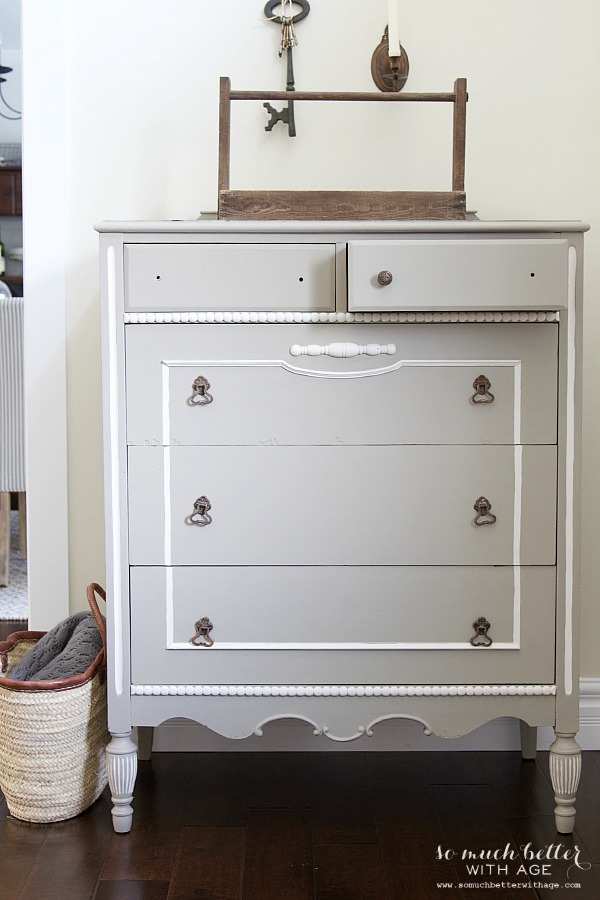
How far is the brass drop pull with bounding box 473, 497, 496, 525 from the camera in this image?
150cm

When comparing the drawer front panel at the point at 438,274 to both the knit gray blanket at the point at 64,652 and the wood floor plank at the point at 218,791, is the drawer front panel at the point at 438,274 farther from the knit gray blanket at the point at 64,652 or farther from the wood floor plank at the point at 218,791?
the wood floor plank at the point at 218,791

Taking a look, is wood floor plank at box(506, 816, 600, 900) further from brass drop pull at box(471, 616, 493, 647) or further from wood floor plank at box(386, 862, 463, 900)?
brass drop pull at box(471, 616, 493, 647)

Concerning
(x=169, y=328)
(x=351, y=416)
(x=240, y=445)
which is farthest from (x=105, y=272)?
(x=351, y=416)

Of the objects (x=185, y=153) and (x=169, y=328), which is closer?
(x=169, y=328)

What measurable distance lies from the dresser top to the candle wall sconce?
557mm

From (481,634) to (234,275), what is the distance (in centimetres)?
80

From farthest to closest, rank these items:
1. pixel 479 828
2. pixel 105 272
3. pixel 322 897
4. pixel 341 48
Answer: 1. pixel 341 48
2. pixel 479 828
3. pixel 105 272
4. pixel 322 897

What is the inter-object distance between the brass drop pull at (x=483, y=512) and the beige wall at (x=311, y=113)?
2.02 feet

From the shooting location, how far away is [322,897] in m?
1.36

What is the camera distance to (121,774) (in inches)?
60.3

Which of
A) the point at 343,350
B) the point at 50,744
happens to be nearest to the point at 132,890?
the point at 50,744

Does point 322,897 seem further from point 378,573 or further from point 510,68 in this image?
point 510,68

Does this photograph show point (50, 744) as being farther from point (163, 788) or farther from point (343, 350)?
point (343, 350)

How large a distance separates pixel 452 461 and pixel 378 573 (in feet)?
0.81
